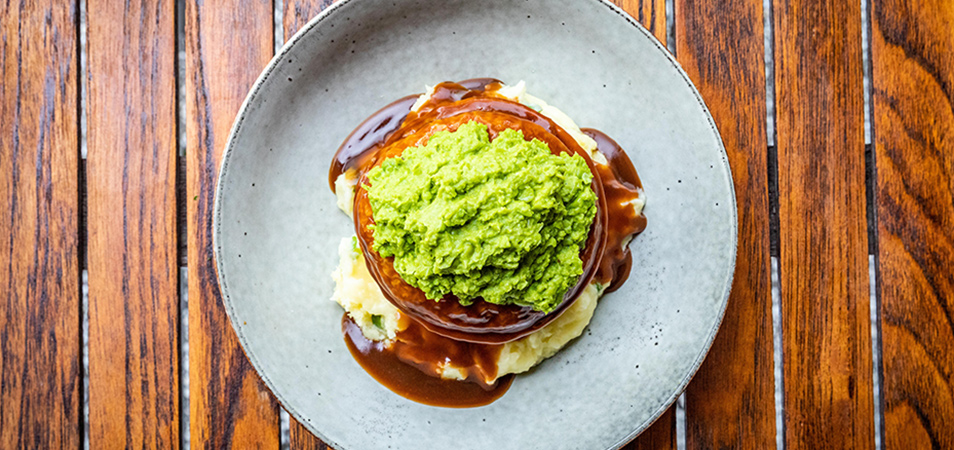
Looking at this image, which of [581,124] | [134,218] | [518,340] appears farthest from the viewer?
[134,218]

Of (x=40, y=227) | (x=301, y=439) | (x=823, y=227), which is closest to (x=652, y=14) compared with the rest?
(x=823, y=227)

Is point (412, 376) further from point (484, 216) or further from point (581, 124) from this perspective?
point (581, 124)

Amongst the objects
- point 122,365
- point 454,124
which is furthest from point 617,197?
point 122,365

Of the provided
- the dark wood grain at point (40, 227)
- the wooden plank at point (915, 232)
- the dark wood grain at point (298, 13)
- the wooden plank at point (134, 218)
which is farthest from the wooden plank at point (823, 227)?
the dark wood grain at point (40, 227)

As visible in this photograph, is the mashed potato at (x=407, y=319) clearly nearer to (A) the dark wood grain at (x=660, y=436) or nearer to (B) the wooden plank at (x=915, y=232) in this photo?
(A) the dark wood grain at (x=660, y=436)

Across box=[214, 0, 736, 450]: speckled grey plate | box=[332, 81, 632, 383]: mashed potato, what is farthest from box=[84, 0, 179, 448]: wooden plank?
box=[332, 81, 632, 383]: mashed potato

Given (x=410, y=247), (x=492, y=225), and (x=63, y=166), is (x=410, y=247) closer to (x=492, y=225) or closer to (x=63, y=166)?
(x=492, y=225)

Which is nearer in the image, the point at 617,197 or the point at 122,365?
the point at 617,197
